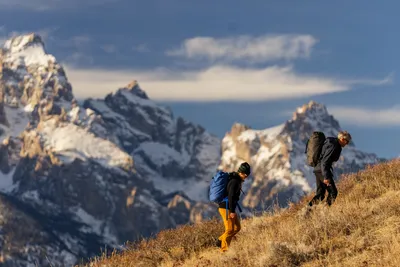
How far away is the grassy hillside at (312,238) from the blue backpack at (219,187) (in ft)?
3.40

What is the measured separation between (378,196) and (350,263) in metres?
5.16

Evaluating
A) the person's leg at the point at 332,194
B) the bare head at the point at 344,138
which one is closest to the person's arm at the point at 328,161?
the bare head at the point at 344,138

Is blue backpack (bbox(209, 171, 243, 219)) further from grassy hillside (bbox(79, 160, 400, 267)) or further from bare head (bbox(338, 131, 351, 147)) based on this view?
bare head (bbox(338, 131, 351, 147))

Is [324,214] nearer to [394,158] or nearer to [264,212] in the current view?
[264,212]

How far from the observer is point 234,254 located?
41.1 ft

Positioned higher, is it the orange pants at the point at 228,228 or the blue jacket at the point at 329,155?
the blue jacket at the point at 329,155

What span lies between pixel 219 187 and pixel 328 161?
8.99ft

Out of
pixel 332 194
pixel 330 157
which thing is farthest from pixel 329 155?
pixel 332 194

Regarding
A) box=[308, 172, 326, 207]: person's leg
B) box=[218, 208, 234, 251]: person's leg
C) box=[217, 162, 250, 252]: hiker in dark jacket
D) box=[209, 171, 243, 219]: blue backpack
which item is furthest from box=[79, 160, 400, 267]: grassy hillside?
box=[209, 171, 243, 219]: blue backpack

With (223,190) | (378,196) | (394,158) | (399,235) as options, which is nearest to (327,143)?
(378,196)

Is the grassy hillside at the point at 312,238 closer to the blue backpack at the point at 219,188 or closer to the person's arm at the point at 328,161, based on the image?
the person's arm at the point at 328,161

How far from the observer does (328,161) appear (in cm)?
1448

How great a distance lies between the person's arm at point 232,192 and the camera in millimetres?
12922

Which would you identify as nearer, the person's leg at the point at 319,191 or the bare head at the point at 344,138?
the bare head at the point at 344,138
